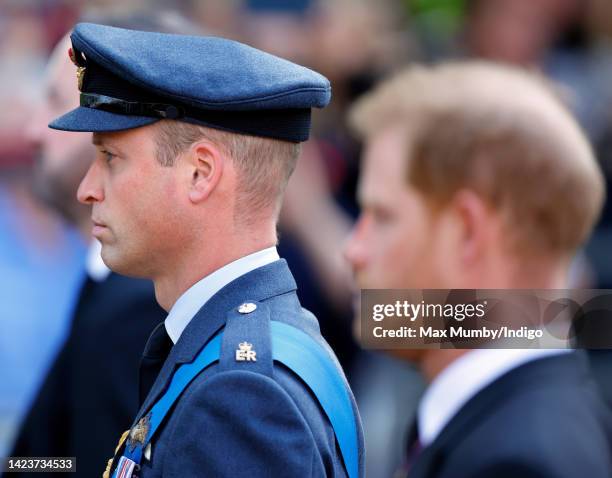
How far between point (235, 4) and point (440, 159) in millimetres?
4115

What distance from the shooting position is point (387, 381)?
6.64 m

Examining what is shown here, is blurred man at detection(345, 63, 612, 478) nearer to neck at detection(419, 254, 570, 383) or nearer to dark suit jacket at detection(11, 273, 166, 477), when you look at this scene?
neck at detection(419, 254, 570, 383)

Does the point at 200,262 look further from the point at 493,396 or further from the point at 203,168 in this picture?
the point at 493,396

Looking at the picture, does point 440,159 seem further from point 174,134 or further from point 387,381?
point 387,381

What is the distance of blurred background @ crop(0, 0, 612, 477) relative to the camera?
210 inches

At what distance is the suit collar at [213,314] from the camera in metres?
2.15

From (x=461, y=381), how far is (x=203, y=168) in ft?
4.27

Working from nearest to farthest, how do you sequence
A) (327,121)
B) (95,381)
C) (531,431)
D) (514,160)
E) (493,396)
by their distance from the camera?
(531,431), (493,396), (514,160), (95,381), (327,121)

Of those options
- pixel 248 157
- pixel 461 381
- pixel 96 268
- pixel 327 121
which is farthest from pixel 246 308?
pixel 327 121

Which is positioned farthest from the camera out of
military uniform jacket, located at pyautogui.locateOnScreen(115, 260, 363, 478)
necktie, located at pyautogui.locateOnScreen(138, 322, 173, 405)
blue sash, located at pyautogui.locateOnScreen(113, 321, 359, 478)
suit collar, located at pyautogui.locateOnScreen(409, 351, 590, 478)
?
suit collar, located at pyautogui.locateOnScreen(409, 351, 590, 478)

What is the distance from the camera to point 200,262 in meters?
2.19

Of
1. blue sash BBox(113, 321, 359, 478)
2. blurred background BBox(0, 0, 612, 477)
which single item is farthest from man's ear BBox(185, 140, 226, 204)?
blurred background BBox(0, 0, 612, 477)

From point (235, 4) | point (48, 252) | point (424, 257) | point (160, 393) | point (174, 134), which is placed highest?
point (235, 4)

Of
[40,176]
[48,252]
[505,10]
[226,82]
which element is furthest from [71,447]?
[505,10]
